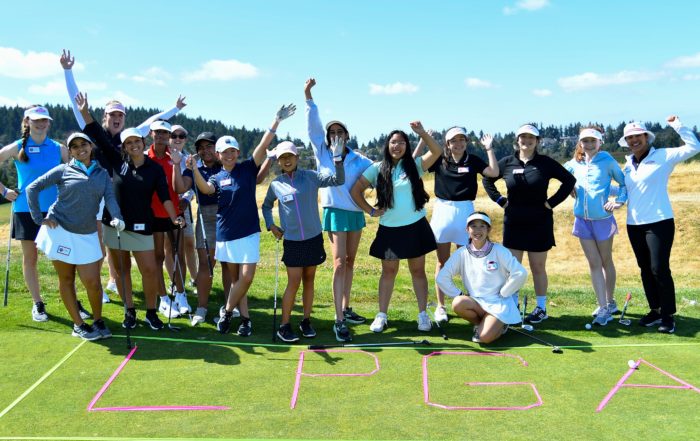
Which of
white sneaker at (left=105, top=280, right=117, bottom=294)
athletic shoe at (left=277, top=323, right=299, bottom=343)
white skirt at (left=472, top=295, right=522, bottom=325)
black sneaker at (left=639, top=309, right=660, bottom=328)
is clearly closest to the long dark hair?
white skirt at (left=472, top=295, right=522, bottom=325)

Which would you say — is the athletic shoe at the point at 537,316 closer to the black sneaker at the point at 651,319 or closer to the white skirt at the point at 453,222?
the black sneaker at the point at 651,319

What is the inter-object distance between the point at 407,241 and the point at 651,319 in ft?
10.6

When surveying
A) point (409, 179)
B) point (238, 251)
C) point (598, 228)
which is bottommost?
point (238, 251)

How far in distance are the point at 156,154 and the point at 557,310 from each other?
578 cm

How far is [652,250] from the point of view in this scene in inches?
269

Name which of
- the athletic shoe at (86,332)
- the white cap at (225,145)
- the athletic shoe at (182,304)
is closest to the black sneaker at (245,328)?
the athletic shoe at (182,304)

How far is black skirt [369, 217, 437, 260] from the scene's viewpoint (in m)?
6.72

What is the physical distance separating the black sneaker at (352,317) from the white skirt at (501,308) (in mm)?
1597

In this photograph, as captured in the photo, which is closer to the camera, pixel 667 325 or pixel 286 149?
pixel 286 149

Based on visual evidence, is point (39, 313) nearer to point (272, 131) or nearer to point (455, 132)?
point (272, 131)

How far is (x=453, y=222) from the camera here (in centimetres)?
704

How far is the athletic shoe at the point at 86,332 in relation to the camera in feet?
20.9

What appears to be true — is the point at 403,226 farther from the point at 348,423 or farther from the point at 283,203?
the point at 348,423

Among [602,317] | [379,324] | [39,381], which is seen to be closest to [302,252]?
[379,324]
